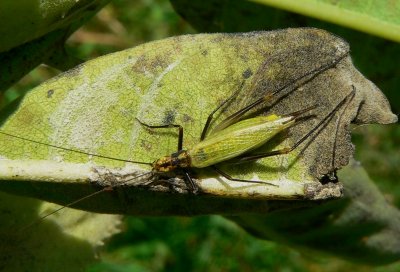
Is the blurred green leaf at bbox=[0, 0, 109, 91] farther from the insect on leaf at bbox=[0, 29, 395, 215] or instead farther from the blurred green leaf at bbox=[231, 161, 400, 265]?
the blurred green leaf at bbox=[231, 161, 400, 265]

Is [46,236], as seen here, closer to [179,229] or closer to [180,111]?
[180,111]

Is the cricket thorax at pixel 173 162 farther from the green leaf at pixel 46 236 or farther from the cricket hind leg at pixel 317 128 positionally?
the green leaf at pixel 46 236

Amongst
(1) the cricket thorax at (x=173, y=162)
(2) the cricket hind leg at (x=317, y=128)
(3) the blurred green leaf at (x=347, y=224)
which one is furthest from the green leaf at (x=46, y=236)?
(2) the cricket hind leg at (x=317, y=128)

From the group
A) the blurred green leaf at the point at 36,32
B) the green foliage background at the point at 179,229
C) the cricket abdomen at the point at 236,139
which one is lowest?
the green foliage background at the point at 179,229

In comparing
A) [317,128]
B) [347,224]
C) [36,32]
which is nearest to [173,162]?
[317,128]

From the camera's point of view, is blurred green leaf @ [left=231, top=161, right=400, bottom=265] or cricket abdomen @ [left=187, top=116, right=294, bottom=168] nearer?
cricket abdomen @ [left=187, top=116, right=294, bottom=168]

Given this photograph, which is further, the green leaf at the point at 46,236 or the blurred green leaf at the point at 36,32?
the green leaf at the point at 46,236

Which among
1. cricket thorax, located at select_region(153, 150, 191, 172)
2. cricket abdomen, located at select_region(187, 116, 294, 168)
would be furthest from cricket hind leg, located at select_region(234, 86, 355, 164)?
cricket thorax, located at select_region(153, 150, 191, 172)

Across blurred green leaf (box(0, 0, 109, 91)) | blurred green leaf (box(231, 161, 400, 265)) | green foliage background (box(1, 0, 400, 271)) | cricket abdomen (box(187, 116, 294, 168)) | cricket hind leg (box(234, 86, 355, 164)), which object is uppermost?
blurred green leaf (box(0, 0, 109, 91))

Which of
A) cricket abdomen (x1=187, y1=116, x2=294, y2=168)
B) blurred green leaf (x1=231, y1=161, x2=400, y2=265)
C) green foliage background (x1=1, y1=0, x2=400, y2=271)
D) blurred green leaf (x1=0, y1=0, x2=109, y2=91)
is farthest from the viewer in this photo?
green foliage background (x1=1, y1=0, x2=400, y2=271)
